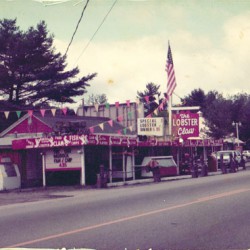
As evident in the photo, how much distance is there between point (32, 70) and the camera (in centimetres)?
3325

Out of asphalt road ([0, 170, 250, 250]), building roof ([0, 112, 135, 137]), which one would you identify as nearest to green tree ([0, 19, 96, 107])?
building roof ([0, 112, 135, 137])

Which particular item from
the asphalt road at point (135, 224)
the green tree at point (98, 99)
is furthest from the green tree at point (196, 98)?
the asphalt road at point (135, 224)

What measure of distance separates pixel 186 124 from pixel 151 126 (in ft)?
7.18

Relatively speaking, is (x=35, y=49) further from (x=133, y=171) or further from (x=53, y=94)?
(x=133, y=171)

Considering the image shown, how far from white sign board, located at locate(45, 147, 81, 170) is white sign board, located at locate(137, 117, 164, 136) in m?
8.35

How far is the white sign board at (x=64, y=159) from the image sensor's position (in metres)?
23.1

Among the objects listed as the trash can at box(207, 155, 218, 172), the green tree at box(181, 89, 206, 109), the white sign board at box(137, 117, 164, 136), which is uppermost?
the green tree at box(181, 89, 206, 109)

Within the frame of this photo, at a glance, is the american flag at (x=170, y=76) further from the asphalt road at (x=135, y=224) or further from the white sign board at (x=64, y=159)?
the asphalt road at (x=135, y=224)

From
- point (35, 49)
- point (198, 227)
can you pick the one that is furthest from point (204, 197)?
point (35, 49)

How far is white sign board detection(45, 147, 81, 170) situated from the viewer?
23.1 meters

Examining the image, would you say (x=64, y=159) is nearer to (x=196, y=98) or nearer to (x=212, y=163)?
(x=212, y=163)

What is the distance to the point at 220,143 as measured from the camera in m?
37.8

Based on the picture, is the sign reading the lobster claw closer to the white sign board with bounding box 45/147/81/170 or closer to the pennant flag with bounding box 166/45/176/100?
the pennant flag with bounding box 166/45/176/100

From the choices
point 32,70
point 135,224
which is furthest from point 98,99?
point 135,224
